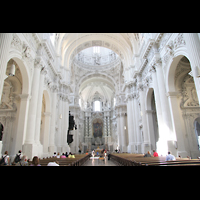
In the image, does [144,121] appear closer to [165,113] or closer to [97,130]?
[165,113]

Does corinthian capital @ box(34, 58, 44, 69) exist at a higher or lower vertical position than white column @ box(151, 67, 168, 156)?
higher

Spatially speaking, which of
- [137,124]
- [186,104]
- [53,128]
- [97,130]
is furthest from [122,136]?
[186,104]

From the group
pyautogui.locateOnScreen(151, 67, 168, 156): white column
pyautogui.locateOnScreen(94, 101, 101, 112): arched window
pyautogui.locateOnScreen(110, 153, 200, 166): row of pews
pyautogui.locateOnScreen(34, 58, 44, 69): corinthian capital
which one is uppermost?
pyautogui.locateOnScreen(94, 101, 101, 112): arched window

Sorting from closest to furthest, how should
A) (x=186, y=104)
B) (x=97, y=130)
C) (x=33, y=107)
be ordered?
(x=33, y=107) < (x=186, y=104) < (x=97, y=130)

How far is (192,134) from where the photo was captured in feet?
36.4

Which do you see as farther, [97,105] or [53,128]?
[97,105]

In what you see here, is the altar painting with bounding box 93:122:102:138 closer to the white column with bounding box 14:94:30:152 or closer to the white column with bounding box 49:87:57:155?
the white column with bounding box 49:87:57:155

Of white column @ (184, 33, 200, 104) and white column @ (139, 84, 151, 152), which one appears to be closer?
white column @ (184, 33, 200, 104)

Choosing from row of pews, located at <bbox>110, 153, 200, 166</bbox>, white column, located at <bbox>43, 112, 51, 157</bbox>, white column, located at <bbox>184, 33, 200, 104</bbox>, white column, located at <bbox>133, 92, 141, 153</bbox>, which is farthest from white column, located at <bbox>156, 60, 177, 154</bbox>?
white column, located at <bbox>43, 112, 51, 157</bbox>

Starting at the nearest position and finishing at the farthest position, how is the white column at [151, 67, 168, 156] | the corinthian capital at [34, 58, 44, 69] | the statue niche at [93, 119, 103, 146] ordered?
the white column at [151, 67, 168, 156] → the corinthian capital at [34, 58, 44, 69] → the statue niche at [93, 119, 103, 146]

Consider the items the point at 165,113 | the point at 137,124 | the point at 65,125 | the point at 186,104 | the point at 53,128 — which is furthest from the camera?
the point at 65,125

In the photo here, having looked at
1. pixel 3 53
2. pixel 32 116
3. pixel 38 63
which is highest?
pixel 38 63

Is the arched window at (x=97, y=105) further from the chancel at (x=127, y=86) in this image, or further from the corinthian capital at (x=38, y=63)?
the corinthian capital at (x=38, y=63)

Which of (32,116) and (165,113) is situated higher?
(165,113)
